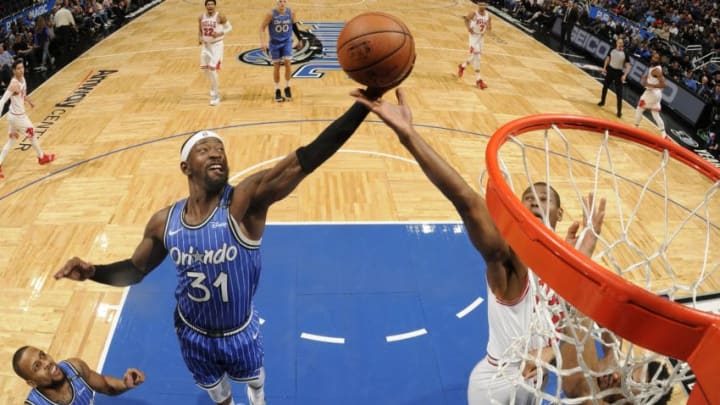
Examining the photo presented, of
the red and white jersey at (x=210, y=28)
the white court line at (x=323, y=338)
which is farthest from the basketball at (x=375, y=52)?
the red and white jersey at (x=210, y=28)

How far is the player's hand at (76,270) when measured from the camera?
124 inches

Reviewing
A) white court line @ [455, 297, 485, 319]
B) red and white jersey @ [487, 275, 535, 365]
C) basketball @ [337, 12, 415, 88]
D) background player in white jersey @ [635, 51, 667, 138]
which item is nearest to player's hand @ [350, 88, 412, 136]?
basketball @ [337, 12, 415, 88]

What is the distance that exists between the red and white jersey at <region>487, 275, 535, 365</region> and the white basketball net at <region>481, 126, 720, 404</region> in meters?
0.04

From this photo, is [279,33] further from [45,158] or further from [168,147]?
[45,158]

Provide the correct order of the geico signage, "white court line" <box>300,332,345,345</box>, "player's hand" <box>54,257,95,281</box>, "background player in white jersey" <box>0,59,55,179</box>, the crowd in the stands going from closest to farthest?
"player's hand" <box>54,257,95,281</box>
"white court line" <box>300,332,345,345</box>
"background player in white jersey" <box>0,59,55,179</box>
the geico signage
the crowd in the stands

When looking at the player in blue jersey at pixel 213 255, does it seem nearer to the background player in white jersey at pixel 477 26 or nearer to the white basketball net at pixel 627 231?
the white basketball net at pixel 627 231

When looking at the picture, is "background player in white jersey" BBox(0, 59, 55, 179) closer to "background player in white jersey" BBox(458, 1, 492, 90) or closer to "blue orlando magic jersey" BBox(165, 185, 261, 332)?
"blue orlando magic jersey" BBox(165, 185, 261, 332)

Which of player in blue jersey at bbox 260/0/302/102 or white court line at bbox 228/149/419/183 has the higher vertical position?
player in blue jersey at bbox 260/0/302/102

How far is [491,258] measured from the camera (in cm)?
253

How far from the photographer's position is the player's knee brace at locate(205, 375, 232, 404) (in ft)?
11.4

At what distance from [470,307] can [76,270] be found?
3.52 metres

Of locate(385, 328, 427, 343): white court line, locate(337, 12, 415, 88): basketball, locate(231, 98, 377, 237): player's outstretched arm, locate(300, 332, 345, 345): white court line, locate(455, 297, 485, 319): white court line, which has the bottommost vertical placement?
locate(300, 332, 345, 345): white court line

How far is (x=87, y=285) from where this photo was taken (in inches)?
214

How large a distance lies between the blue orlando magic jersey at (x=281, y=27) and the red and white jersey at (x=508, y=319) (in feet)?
26.0
